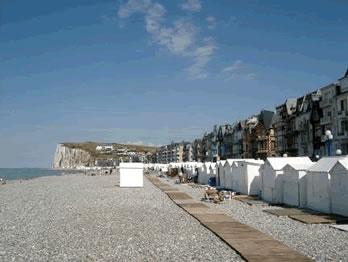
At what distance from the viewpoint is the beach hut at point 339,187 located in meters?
18.5

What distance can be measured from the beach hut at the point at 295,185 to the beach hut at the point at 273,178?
67 centimetres

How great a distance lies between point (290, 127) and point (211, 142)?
203ft

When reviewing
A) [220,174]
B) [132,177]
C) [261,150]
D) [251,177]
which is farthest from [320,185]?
[261,150]

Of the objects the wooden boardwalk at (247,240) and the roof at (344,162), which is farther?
the roof at (344,162)

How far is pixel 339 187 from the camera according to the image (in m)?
19.0

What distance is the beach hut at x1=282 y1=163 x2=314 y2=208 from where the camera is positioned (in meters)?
22.8

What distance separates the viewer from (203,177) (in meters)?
49.9

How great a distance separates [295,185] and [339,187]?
4.61 meters

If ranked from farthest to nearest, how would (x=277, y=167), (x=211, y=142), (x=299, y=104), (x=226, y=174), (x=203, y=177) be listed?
1. (x=211, y=142)
2. (x=299, y=104)
3. (x=203, y=177)
4. (x=226, y=174)
5. (x=277, y=167)

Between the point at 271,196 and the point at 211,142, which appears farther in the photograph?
the point at 211,142

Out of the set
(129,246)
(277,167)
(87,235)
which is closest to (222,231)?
(129,246)

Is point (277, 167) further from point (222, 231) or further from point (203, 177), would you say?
point (203, 177)

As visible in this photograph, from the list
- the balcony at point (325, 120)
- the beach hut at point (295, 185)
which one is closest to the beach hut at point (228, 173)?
the beach hut at point (295, 185)

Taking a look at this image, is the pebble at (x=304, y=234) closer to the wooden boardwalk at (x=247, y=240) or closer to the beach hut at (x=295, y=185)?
the wooden boardwalk at (x=247, y=240)
